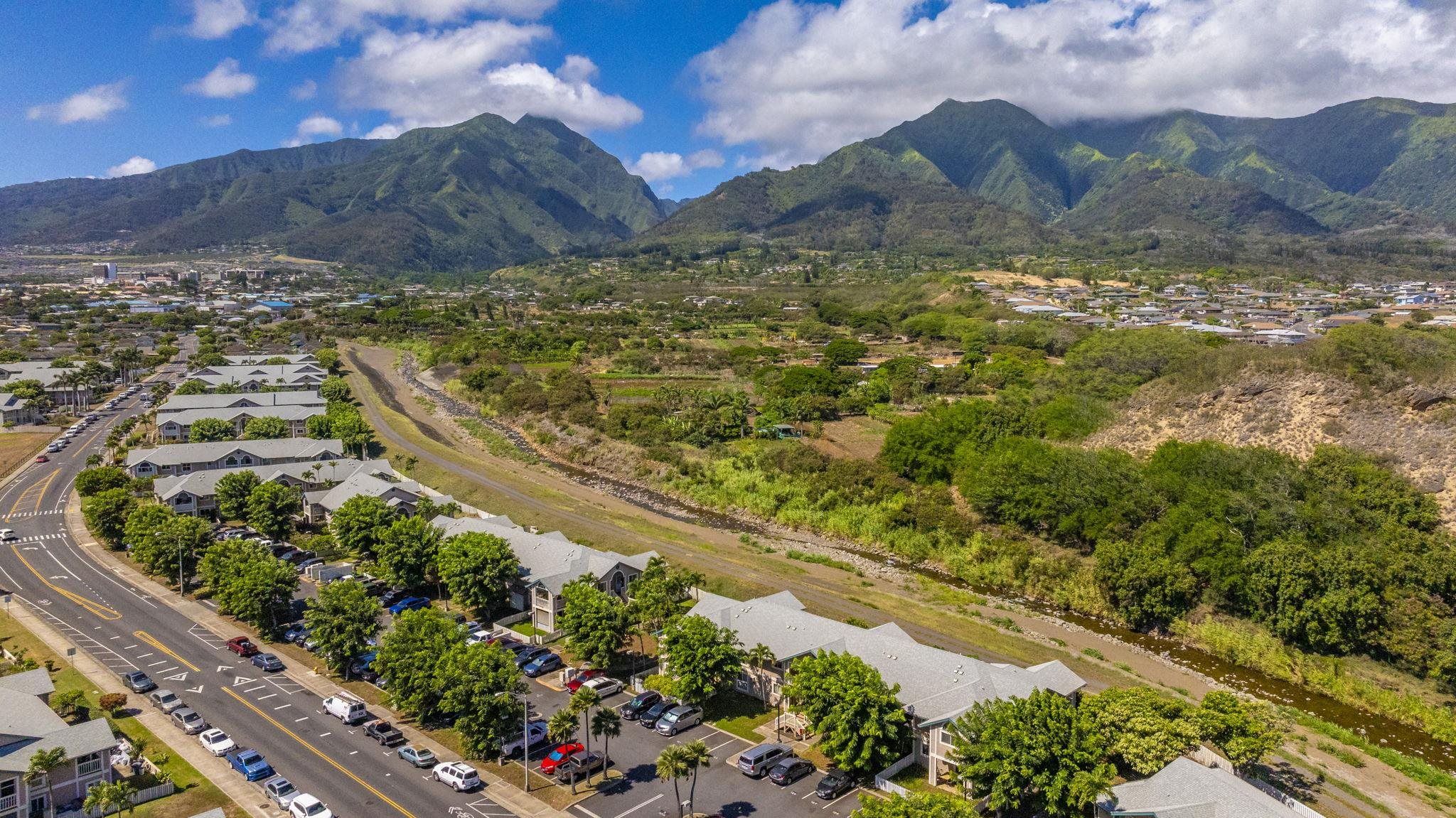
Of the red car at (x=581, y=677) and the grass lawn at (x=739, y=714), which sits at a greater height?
the red car at (x=581, y=677)

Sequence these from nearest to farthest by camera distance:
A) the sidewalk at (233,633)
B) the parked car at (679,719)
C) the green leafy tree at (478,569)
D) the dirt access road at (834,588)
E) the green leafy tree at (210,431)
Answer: the sidewalk at (233,633) < the dirt access road at (834,588) < the parked car at (679,719) < the green leafy tree at (478,569) < the green leafy tree at (210,431)

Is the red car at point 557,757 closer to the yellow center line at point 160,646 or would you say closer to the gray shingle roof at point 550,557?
the gray shingle roof at point 550,557

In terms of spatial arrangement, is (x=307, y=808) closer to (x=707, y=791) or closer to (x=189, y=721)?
(x=189, y=721)

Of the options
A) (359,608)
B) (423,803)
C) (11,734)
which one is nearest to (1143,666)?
(423,803)

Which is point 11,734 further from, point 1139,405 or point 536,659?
point 1139,405

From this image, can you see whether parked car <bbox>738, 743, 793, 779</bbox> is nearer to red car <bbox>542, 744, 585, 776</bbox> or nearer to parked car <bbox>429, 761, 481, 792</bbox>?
red car <bbox>542, 744, 585, 776</bbox>

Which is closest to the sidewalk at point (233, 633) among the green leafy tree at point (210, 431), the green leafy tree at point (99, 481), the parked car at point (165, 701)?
the green leafy tree at point (99, 481)
